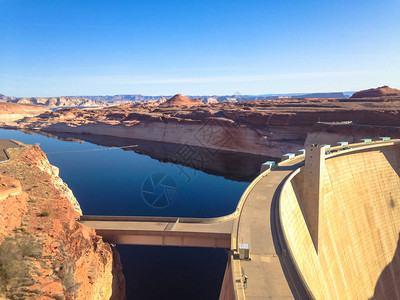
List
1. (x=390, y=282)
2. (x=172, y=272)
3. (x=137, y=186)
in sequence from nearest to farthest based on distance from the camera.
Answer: (x=172, y=272)
(x=390, y=282)
(x=137, y=186)

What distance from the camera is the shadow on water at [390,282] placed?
2653 cm

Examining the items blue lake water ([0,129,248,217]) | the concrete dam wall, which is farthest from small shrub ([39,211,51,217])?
blue lake water ([0,129,248,217])

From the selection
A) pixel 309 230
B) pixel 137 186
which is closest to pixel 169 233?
pixel 309 230

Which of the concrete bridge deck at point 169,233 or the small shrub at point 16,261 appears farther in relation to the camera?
the concrete bridge deck at point 169,233

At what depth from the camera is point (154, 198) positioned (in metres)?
43.0

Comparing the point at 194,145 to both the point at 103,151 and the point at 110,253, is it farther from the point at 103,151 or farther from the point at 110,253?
the point at 110,253

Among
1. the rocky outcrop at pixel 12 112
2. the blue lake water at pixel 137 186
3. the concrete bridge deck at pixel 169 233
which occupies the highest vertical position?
the rocky outcrop at pixel 12 112

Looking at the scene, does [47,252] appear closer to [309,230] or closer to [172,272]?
[172,272]

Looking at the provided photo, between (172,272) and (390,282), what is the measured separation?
74.3ft

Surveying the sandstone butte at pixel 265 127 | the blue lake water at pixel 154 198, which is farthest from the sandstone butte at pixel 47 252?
the sandstone butte at pixel 265 127

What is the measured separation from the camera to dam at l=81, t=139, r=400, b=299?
47.5ft

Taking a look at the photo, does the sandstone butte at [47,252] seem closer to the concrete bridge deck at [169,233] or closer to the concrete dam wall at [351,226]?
the concrete bridge deck at [169,233]

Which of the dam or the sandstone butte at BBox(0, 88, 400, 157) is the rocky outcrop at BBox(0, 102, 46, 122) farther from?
the dam

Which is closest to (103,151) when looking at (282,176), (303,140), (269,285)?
(303,140)
